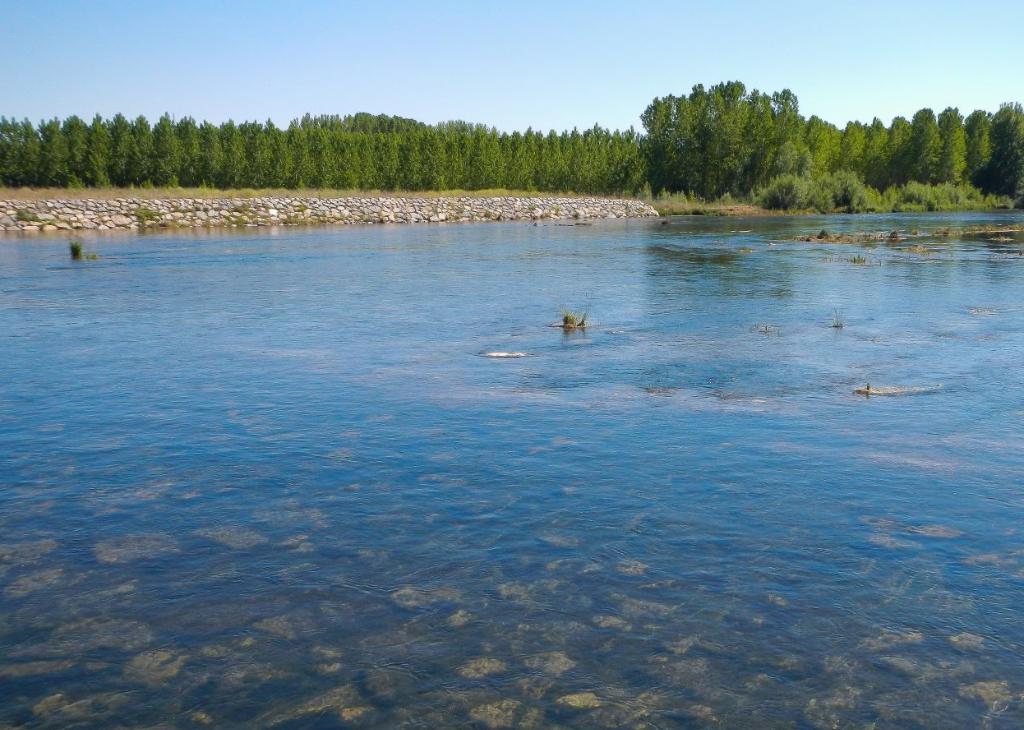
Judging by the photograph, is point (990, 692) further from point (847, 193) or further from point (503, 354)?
point (847, 193)

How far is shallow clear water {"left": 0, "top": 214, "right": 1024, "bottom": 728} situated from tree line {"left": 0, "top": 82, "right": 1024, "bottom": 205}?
78.9 m

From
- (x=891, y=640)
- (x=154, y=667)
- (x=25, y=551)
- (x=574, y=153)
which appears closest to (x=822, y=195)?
(x=574, y=153)

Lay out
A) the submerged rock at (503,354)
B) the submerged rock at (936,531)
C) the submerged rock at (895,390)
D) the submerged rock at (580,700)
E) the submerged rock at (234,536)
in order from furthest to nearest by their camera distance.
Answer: the submerged rock at (503,354) → the submerged rock at (895,390) → the submerged rock at (936,531) → the submerged rock at (234,536) → the submerged rock at (580,700)

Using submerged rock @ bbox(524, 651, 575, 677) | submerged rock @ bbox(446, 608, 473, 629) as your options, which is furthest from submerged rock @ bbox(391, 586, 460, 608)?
submerged rock @ bbox(524, 651, 575, 677)

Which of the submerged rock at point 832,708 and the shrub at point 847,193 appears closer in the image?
the submerged rock at point 832,708

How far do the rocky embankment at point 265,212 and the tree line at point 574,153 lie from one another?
22294 mm

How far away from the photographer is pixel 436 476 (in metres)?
9.20

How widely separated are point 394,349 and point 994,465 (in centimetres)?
1022

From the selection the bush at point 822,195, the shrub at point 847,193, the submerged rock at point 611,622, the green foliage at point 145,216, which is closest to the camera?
the submerged rock at point 611,622

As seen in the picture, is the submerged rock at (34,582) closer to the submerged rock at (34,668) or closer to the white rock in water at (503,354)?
the submerged rock at (34,668)

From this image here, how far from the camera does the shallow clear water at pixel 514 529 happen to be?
17.7 ft

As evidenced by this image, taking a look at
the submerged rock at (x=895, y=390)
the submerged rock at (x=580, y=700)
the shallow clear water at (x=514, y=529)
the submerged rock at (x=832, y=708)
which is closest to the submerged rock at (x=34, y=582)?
the shallow clear water at (x=514, y=529)

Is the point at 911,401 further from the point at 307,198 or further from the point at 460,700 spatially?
the point at 307,198

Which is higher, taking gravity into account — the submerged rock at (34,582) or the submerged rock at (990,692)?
the submerged rock at (34,582)
